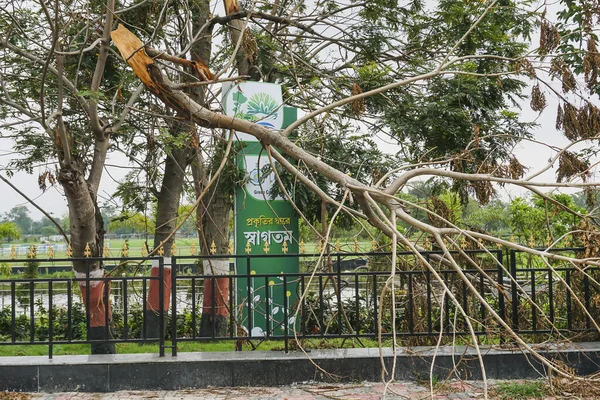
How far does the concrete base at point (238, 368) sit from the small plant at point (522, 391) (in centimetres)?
33

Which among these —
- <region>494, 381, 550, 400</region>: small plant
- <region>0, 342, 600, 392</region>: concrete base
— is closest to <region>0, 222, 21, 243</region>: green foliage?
<region>0, 342, 600, 392</region>: concrete base

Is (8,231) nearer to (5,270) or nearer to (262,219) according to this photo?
(5,270)

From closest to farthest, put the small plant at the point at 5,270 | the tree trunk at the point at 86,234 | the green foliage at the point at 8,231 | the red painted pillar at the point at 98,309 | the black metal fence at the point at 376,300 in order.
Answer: the black metal fence at the point at 376,300 → the red painted pillar at the point at 98,309 → the tree trunk at the point at 86,234 → the small plant at the point at 5,270 → the green foliage at the point at 8,231

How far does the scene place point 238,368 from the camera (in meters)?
5.65

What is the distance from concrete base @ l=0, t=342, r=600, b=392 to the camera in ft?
18.3

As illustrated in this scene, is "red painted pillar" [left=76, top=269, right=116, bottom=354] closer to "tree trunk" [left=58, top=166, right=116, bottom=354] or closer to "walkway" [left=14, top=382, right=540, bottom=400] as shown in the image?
"tree trunk" [left=58, top=166, right=116, bottom=354]

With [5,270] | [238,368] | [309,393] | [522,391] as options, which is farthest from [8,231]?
[522,391]

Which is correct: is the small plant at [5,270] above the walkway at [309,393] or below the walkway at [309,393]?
above

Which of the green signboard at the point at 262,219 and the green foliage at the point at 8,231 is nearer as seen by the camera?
the green signboard at the point at 262,219

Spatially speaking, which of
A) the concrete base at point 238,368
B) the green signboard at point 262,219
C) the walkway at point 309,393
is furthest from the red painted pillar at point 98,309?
the green signboard at point 262,219

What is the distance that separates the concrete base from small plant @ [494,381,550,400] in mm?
332

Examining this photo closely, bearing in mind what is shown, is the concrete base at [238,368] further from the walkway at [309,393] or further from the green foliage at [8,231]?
the green foliage at [8,231]

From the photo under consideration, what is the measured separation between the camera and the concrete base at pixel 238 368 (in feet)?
18.3

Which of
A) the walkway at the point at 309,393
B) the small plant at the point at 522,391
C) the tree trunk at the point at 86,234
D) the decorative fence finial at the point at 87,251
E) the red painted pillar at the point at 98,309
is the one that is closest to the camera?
the small plant at the point at 522,391
